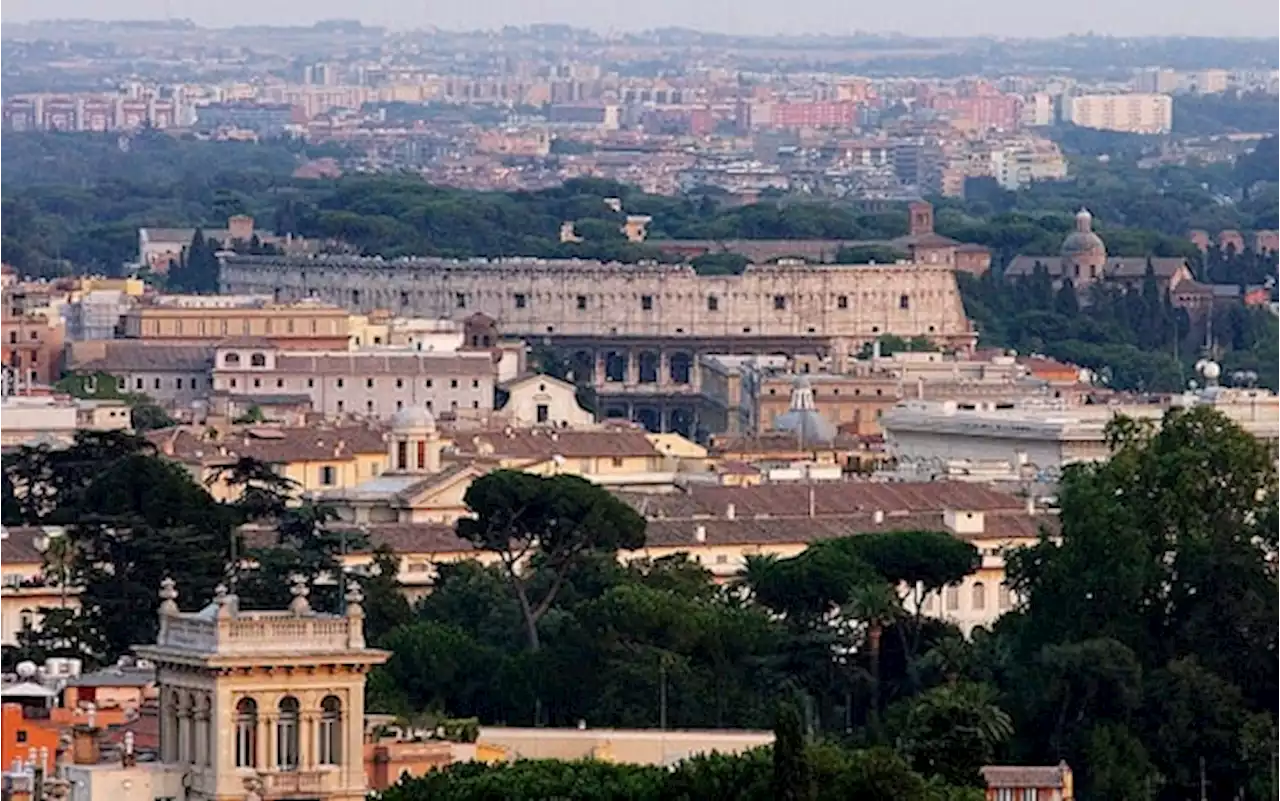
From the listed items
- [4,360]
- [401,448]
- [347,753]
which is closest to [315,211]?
[4,360]

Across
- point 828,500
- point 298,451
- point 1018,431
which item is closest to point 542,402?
point 1018,431

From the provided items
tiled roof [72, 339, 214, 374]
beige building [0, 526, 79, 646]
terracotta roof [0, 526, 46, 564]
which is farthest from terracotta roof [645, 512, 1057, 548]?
tiled roof [72, 339, 214, 374]

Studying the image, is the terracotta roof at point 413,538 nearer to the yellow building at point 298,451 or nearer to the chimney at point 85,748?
the yellow building at point 298,451

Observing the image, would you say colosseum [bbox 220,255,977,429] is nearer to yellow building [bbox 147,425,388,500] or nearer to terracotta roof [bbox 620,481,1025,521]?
yellow building [bbox 147,425,388,500]

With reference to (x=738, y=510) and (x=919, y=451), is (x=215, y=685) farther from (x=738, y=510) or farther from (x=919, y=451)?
(x=919, y=451)

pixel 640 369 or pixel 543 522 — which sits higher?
pixel 543 522

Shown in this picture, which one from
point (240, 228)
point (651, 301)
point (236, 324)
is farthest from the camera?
point (240, 228)

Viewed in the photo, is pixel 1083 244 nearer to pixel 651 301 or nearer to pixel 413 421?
pixel 651 301
